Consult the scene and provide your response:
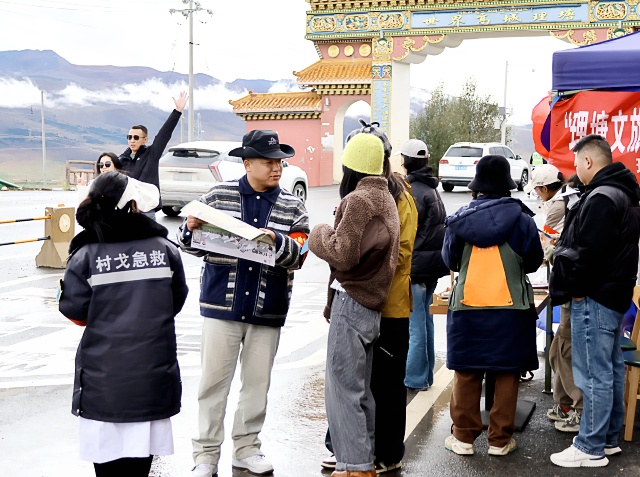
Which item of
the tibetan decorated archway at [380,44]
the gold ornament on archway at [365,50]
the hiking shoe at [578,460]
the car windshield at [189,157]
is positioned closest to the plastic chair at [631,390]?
the hiking shoe at [578,460]

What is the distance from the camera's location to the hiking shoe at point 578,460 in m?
5.08

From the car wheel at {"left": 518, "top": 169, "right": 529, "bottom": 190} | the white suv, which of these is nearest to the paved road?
the white suv

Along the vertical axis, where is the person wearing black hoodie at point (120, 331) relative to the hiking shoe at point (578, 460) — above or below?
above

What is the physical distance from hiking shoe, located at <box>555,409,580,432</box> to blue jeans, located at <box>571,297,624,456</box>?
0.55 m

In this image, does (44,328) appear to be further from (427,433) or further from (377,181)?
(377,181)

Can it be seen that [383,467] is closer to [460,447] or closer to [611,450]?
[460,447]

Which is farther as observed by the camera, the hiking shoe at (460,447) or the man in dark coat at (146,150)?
the man in dark coat at (146,150)

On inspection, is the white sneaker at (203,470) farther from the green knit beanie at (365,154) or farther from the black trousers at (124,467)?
the green knit beanie at (365,154)

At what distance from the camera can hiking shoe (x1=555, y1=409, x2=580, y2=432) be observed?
18.8 feet

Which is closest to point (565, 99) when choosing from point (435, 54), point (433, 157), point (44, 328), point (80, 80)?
point (44, 328)

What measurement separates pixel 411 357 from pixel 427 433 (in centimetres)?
95

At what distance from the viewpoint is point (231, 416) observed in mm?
5965

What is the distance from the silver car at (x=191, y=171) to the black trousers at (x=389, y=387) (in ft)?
41.8

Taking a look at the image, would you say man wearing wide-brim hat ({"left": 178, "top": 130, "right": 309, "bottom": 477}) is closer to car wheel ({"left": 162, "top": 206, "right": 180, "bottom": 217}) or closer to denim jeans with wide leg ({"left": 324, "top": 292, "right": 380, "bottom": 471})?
denim jeans with wide leg ({"left": 324, "top": 292, "right": 380, "bottom": 471})
